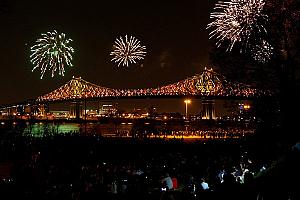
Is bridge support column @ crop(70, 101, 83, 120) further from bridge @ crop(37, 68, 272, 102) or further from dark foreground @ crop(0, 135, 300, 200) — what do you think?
dark foreground @ crop(0, 135, 300, 200)

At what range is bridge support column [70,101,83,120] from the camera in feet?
222

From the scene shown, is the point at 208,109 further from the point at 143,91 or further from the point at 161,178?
the point at 161,178

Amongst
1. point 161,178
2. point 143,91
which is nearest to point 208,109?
point 143,91

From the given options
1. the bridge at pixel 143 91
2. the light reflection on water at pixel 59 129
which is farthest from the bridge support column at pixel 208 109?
the light reflection on water at pixel 59 129

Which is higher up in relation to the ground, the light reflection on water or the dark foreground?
the dark foreground

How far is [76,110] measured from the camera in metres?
68.4

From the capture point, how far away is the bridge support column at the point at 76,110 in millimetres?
67569

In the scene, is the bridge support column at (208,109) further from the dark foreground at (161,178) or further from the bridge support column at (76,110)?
the dark foreground at (161,178)

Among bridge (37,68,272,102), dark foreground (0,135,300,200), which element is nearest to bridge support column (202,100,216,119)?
bridge (37,68,272,102)

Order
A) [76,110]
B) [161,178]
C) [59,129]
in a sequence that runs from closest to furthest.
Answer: [161,178]
[59,129]
[76,110]

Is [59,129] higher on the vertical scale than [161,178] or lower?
lower

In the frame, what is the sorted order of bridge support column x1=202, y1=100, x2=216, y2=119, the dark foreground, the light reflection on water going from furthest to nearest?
bridge support column x1=202, y1=100, x2=216, y2=119, the light reflection on water, the dark foreground

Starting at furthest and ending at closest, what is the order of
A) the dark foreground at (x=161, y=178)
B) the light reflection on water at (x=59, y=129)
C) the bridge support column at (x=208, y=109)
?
the bridge support column at (x=208, y=109)
the light reflection on water at (x=59, y=129)
the dark foreground at (x=161, y=178)

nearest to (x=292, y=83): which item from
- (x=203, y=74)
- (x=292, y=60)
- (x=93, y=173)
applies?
(x=292, y=60)
